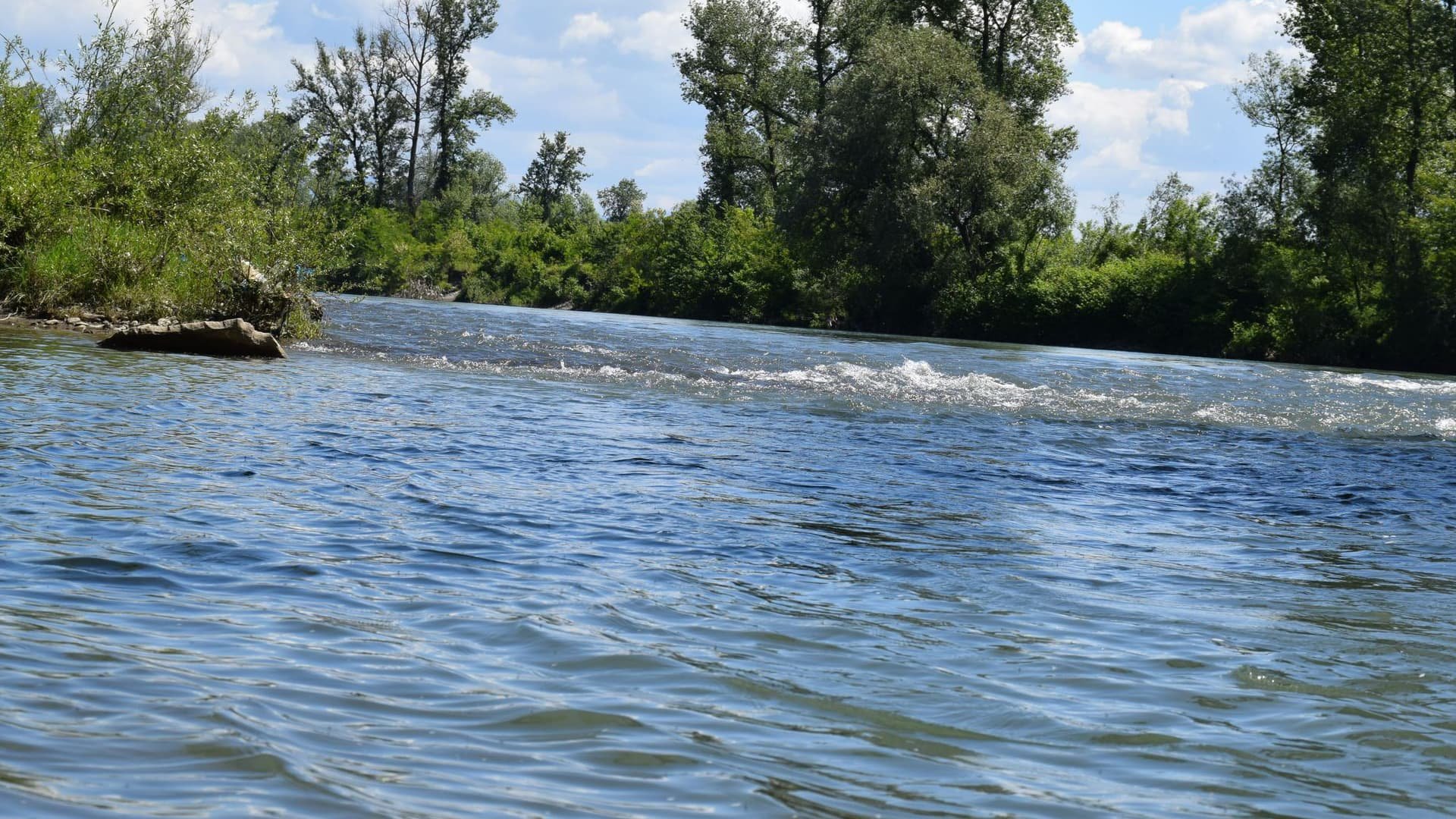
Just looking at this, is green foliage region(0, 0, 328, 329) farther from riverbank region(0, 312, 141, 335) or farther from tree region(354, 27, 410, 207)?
tree region(354, 27, 410, 207)

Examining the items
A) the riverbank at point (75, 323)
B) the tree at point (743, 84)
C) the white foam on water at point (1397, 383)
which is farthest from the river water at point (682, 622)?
the tree at point (743, 84)

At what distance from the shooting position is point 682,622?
5203 mm

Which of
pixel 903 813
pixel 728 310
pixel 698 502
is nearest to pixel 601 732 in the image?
pixel 903 813

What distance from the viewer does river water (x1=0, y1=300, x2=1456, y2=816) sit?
11.2ft

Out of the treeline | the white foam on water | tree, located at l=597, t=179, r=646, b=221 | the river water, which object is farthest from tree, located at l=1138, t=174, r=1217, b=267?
tree, located at l=597, t=179, r=646, b=221

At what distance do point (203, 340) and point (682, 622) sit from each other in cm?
1529

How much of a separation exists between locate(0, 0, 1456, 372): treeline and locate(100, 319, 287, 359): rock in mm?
1934

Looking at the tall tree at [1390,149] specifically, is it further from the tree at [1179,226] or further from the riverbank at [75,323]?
the riverbank at [75,323]

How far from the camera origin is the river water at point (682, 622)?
3.42m

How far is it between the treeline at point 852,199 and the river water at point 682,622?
8.53 metres

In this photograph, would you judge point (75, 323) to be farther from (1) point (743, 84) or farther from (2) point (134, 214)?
(1) point (743, 84)

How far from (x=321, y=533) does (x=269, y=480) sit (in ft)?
6.04

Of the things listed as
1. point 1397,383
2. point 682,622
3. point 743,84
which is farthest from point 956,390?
point 743,84

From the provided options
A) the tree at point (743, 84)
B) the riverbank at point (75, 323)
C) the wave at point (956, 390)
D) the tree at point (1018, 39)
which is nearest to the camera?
A: the wave at point (956, 390)
